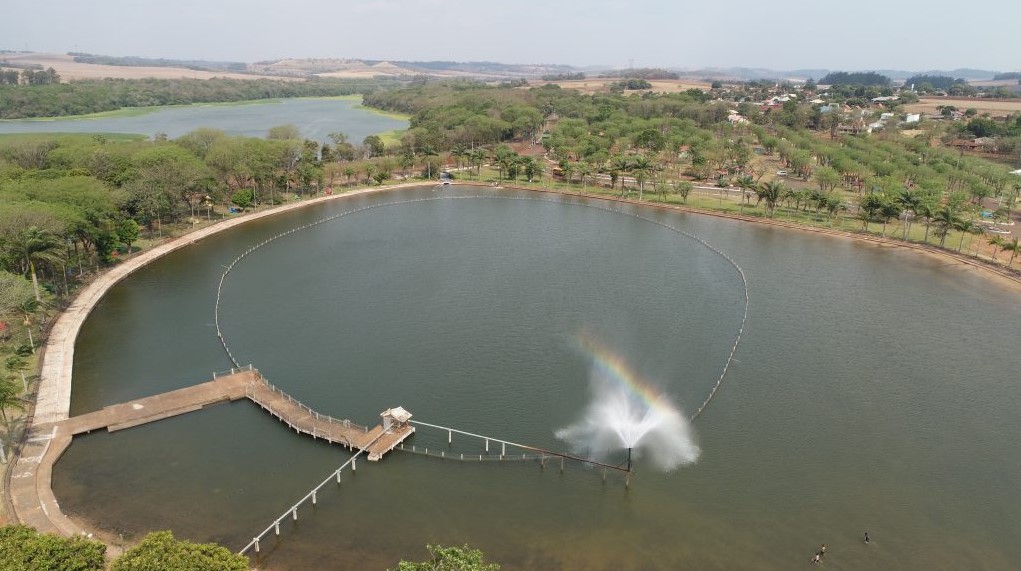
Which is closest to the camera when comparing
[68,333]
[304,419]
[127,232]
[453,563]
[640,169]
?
[453,563]

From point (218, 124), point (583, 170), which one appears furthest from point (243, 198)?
point (218, 124)

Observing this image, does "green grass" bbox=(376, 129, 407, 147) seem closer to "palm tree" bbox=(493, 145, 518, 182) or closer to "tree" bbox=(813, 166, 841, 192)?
"palm tree" bbox=(493, 145, 518, 182)

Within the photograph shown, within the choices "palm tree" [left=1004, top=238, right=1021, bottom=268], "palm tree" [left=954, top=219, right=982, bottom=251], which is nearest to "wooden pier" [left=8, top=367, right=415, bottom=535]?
"palm tree" [left=1004, top=238, right=1021, bottom=268]

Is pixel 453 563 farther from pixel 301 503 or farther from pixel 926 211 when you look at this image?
pixel 926 211

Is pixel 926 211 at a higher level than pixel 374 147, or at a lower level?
lower

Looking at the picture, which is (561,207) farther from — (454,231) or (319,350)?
(319,350)

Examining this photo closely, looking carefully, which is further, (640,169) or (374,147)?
(374,147)

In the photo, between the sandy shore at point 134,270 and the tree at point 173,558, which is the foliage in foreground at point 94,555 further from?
the sandy shore at point 134,270
